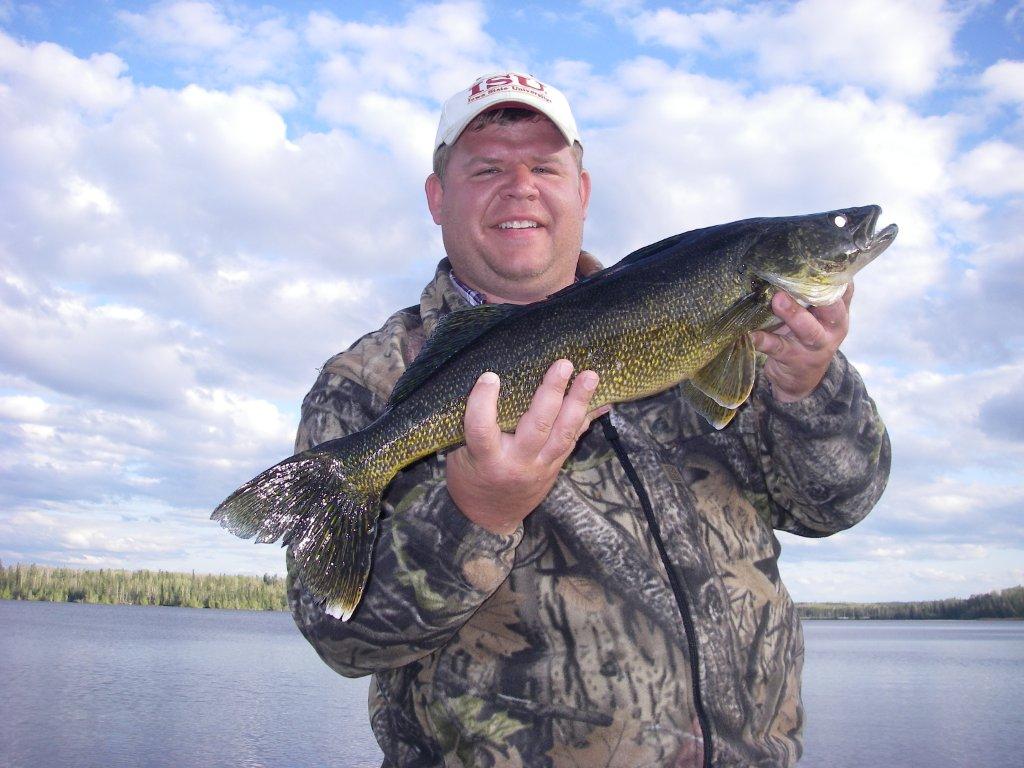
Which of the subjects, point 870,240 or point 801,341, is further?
point 870,240

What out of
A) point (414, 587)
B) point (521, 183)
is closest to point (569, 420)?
point (414, 587)

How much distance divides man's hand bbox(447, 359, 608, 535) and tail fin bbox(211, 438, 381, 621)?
0.48 m

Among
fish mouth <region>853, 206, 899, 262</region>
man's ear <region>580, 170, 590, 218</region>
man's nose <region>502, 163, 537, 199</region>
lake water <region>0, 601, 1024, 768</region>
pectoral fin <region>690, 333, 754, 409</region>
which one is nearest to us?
pectoral fin <region>690, 333, 754, 409</region>

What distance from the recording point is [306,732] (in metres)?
14.5

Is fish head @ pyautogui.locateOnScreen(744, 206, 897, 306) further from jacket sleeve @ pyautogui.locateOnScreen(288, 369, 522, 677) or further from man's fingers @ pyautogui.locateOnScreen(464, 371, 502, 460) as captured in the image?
jacket sleeve @ pyautogui.locateOnScreen(288, 369, 522, 677)

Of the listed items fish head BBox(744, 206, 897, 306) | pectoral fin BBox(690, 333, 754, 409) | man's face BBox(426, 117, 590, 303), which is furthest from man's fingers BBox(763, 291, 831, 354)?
man's face BBox(426, 117, 590, 303)

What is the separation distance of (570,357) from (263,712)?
15.6 metres

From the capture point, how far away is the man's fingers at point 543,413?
303 cm

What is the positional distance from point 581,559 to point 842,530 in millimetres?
1503

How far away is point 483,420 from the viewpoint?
302cm

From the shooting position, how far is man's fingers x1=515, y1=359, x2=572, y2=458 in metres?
3.03

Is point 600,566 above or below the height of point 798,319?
below

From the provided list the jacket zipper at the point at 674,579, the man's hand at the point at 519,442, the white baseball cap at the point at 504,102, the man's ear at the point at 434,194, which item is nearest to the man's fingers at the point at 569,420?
the man's hand at the point at 519,442

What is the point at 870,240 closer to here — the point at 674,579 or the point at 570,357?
the point at 570,357
